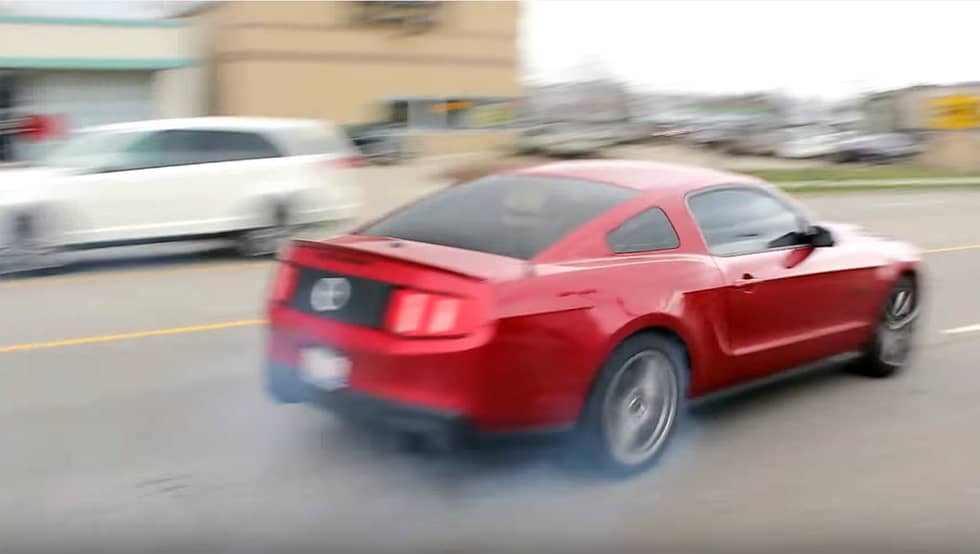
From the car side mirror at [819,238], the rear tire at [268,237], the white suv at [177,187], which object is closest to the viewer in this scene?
the car side mirror at [819,238]

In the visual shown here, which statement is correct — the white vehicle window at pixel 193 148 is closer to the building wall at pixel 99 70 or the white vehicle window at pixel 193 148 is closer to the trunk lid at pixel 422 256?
the trunk lid at pixel 422 256

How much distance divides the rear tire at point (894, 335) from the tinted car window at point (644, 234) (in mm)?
2204

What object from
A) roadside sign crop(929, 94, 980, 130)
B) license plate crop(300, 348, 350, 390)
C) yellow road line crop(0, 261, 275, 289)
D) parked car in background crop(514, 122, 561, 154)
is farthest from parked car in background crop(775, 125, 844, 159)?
license plate crop(300, 348, 350, 390)

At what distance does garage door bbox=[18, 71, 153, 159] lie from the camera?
31000 millimetres

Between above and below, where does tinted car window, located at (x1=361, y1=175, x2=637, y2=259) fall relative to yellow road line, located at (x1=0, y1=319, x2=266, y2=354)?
above

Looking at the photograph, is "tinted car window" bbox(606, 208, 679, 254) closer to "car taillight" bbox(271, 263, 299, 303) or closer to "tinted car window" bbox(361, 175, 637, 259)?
"tinted car window" bbox(361, 175, 637, 259)

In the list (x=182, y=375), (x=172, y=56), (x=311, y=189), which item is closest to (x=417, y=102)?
(x=172, y=56)

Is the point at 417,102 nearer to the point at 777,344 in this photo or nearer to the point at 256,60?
the point at 256,60

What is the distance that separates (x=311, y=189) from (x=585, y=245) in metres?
8.13

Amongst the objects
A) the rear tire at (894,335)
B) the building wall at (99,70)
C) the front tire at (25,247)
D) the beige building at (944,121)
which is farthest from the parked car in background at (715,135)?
the rear tire at (894,335)

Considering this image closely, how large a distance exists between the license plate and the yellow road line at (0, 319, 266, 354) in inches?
134

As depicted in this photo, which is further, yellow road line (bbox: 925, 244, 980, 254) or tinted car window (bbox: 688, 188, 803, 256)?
yellow road line (bbox: 925, 244, 980, 254)

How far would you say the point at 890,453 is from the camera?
571 cm

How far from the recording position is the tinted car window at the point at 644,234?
5289mm
